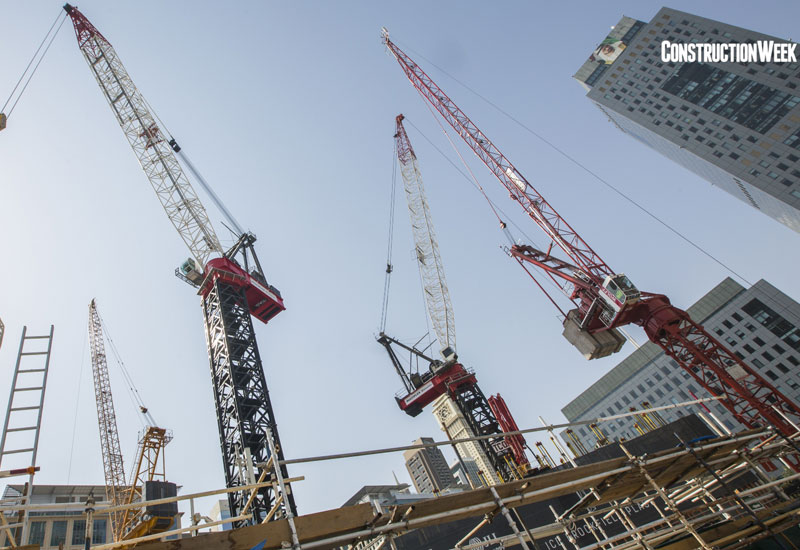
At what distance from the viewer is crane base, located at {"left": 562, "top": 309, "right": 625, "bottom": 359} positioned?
111 ft

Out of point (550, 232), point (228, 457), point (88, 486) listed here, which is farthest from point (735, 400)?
point (88, 486)

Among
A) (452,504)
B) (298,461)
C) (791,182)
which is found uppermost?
(791,182)

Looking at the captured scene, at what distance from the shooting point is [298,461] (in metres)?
8.30

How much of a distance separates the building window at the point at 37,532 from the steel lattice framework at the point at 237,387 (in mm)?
42465

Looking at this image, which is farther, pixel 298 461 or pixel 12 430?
pixel 12 430

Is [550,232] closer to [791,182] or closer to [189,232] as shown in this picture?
[189,232]

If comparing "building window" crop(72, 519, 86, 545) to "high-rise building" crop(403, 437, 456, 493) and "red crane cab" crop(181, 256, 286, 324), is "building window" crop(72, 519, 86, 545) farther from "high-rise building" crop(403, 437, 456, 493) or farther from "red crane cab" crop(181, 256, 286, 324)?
"high-rise building" crop(403, 437, 456, 493)

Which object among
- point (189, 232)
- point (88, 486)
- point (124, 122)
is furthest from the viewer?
point (88, 486)

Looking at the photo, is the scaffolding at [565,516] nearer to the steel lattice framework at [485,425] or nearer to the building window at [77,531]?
the steel lattice framework at [485,425]

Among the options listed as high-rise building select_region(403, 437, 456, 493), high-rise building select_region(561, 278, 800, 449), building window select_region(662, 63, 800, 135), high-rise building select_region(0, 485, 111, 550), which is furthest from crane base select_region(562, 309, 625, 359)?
high-rise building select_region(403, 437, 456, 493)

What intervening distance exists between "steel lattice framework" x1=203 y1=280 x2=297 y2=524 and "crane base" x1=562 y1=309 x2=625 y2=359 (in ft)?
77.3

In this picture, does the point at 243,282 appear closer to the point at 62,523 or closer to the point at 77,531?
the point at 77,531

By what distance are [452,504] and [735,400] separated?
33380 millimetres

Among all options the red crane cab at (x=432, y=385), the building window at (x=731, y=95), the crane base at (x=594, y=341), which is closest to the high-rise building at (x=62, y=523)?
the red crane cab at (x=432, y=385)
